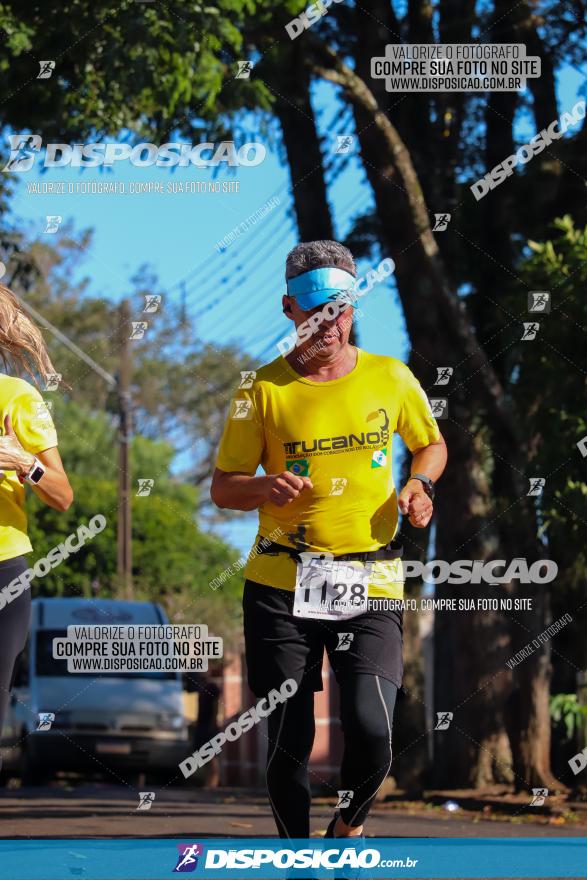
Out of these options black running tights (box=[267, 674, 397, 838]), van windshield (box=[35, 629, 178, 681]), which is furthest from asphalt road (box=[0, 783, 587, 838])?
van windshield (box=[35, 629, 178, 681])

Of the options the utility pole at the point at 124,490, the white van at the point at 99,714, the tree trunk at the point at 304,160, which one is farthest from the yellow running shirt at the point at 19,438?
the utility pole at the point at 124,490

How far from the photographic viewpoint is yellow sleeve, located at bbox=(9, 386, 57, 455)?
16.1 ft

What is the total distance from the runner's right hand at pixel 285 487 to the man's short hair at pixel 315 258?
76cm

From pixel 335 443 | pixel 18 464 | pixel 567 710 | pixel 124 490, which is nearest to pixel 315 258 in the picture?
pixel 335 443

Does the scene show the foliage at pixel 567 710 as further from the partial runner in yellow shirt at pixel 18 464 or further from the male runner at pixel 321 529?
the partial runner in yellow shirt at pixel 18 464

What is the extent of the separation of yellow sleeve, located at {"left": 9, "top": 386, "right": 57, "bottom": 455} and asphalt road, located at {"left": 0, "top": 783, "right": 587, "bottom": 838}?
327 centimetres

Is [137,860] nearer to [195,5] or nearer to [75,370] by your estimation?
[195,5]

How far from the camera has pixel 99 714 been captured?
705 inches

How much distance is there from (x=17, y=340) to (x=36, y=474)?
1.64ft

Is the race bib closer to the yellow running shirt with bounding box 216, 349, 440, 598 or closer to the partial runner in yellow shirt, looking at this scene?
the yellow running shirt with bounding box 216, 349, 440, 598

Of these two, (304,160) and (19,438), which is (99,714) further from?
(19,438)

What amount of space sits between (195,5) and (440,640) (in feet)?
21.3

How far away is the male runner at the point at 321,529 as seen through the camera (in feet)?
16.2

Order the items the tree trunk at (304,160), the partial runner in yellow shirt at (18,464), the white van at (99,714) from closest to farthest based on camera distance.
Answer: the partial runner in yellow shirt at (18,464), the tree trunk at (304,160), the white van at (99,714)
